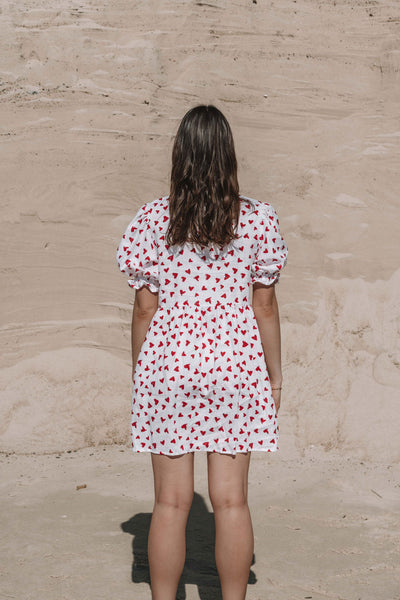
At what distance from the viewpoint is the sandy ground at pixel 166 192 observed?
18.2 ft

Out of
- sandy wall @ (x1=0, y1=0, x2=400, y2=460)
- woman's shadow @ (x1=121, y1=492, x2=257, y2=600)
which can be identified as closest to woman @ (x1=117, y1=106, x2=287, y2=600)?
woman's shadow @ (x1=121, y1=492, x2=257, y2=600)

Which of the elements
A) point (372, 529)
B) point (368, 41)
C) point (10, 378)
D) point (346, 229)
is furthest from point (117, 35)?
point (372, 529)

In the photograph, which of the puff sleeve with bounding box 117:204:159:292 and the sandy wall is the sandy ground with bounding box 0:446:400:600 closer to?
the sandy wall

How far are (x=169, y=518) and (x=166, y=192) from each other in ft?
14.0

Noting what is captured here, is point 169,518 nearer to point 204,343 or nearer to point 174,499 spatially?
point 174,499

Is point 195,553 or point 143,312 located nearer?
point 143,312

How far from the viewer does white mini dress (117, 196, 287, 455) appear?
2.81 m

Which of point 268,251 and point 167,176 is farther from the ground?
point 268,251

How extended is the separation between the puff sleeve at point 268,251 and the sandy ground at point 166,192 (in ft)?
7.01

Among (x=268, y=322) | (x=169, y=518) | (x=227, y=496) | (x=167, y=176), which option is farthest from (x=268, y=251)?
(x=167, y=176)

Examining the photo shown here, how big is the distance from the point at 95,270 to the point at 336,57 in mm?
2690

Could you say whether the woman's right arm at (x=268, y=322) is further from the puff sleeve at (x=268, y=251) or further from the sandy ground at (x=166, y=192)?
the sandy ground at (x=166, y=192)

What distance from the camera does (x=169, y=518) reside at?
288 centimetres

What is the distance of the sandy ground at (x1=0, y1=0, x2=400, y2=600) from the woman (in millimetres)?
1823
